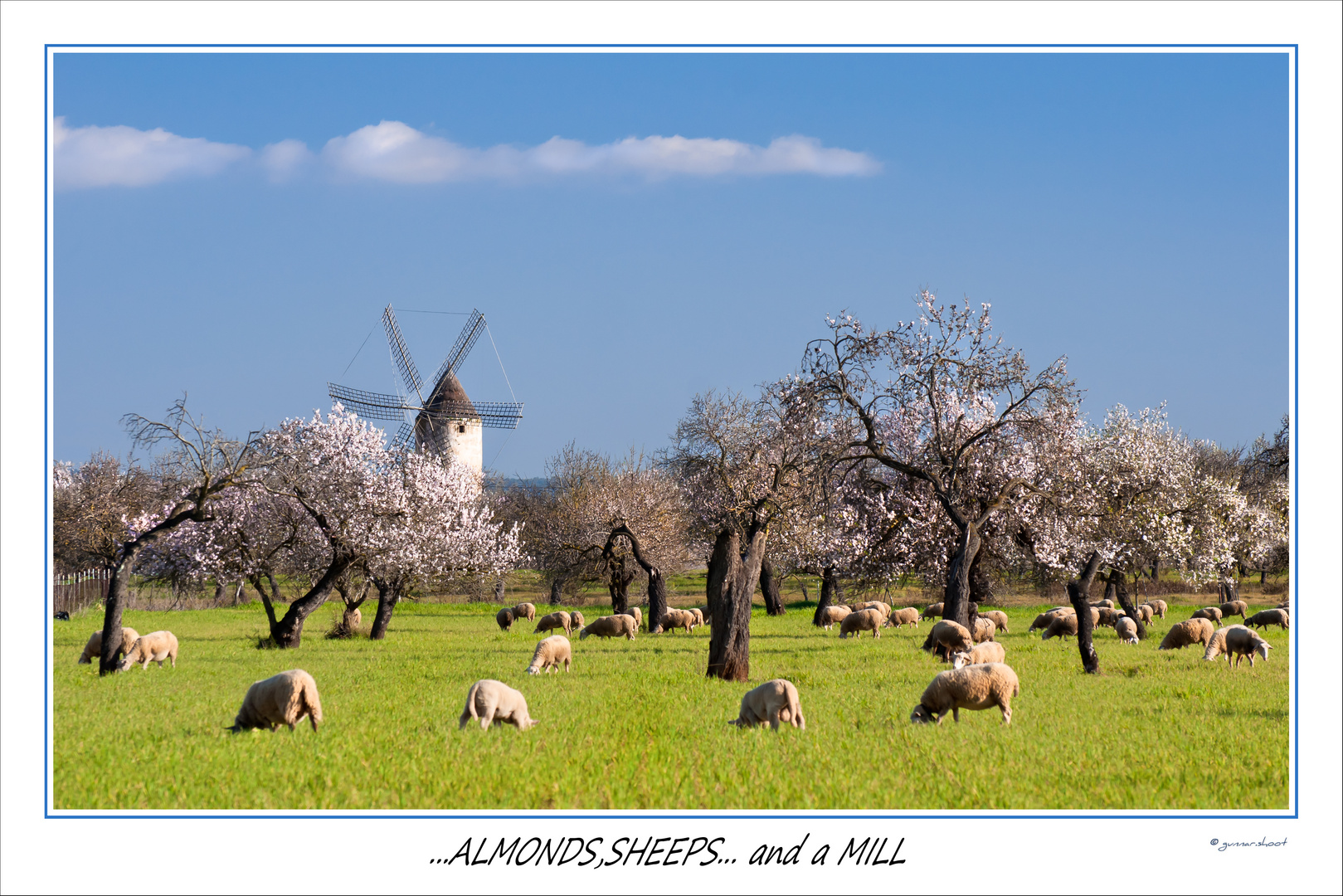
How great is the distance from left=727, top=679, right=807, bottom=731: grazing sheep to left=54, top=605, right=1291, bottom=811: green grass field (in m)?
0.47

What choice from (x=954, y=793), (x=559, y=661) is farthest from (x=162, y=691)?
(x=954, y=793)

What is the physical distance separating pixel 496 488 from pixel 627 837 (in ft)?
209

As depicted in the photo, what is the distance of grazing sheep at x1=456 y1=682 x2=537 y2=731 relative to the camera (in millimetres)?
13703

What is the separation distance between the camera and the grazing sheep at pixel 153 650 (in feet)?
76.0

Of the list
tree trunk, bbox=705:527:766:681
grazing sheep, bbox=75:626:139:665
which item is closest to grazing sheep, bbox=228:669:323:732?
tree trunk, bbox=705:527:766:681

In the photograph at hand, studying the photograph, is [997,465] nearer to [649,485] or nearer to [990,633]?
[990,633]

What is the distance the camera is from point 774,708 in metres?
13.9

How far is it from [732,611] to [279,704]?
32.2 feet

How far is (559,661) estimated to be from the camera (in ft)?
74.5

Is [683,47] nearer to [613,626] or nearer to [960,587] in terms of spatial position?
[960,587]

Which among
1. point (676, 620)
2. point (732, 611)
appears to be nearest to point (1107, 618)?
point (676, 620)

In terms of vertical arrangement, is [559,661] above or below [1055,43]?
below

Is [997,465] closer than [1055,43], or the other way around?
[1055,43]
